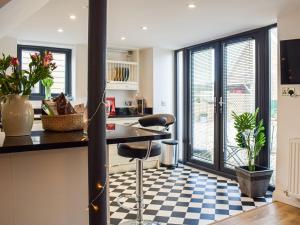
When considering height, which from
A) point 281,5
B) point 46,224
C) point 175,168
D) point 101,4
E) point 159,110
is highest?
point 281,5

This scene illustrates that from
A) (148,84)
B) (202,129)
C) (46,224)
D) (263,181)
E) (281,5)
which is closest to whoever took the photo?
(46,224)

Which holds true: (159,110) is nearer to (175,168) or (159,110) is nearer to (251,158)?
(175,168)

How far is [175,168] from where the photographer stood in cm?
498

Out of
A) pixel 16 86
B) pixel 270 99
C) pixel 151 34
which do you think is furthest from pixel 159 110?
pixel 16 86

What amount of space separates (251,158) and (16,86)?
2.93 meters

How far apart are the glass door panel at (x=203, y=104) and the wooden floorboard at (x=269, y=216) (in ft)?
5.40

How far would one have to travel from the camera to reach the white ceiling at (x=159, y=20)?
9.50 ft

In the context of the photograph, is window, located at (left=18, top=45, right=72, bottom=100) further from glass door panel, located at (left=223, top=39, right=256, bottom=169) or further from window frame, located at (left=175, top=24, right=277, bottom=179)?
glass door panel, located at (left=223, top=39, right=256, bottom=169)

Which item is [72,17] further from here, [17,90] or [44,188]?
[44,188]

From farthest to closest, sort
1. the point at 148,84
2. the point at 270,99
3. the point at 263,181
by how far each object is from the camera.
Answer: the point at 148,84 < the point at 270,99 < the point at 263,181

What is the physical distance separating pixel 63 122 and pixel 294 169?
2.54m

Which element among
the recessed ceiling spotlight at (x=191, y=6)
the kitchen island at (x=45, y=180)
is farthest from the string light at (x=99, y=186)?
the recessed ceiling spotlight at (x=191, y=6)

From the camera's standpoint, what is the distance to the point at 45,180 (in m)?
1.49

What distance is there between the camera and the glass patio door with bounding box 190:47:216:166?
15.4 feet
